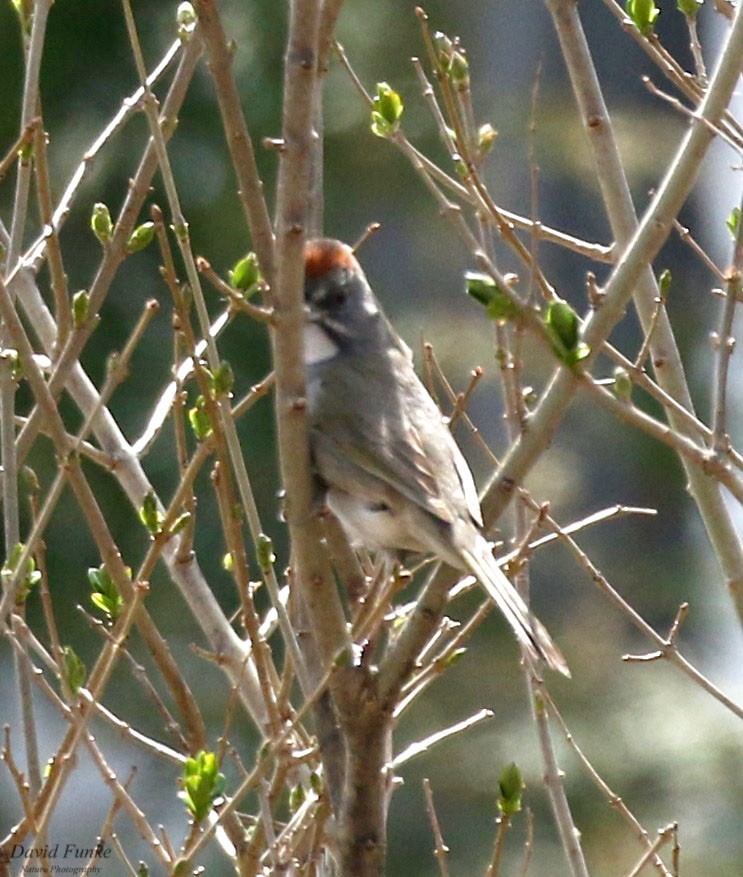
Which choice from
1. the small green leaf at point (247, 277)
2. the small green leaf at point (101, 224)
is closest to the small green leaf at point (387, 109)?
the small green leaf at point (247, 277)

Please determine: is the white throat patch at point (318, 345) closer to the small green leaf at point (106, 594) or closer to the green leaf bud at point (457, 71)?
the green leaf bud at point (457, 71)

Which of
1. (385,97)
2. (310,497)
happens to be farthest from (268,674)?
(385,97)

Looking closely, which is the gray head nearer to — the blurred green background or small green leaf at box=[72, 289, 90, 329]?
small green leaf at box=[72, 289, 90, 329]

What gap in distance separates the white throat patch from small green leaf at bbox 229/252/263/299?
835 mm

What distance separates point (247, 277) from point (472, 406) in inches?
358

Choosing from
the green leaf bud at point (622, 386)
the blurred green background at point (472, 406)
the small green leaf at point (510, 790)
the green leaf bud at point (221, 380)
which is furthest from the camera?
the blurred green background at point (472, 406)

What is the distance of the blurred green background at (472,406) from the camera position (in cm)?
859

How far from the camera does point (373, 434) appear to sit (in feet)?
11.5

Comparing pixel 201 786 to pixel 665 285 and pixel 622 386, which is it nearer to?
pixel 622 386

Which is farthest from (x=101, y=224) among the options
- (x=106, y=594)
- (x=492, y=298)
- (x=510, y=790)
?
(x=510, y=790)

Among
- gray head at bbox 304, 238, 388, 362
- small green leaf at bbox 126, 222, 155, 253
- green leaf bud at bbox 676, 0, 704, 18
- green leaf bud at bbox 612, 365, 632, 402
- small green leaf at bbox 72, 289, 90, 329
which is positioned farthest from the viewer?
gray head at bbox 304, 238, 388, 362

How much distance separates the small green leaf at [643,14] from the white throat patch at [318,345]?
3.53 ft

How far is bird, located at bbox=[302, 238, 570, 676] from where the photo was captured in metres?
3.35

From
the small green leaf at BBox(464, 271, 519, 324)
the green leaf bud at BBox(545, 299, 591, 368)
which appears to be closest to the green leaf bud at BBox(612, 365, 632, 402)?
the green leaf bud at BBox(545, 299, 591, 368)
